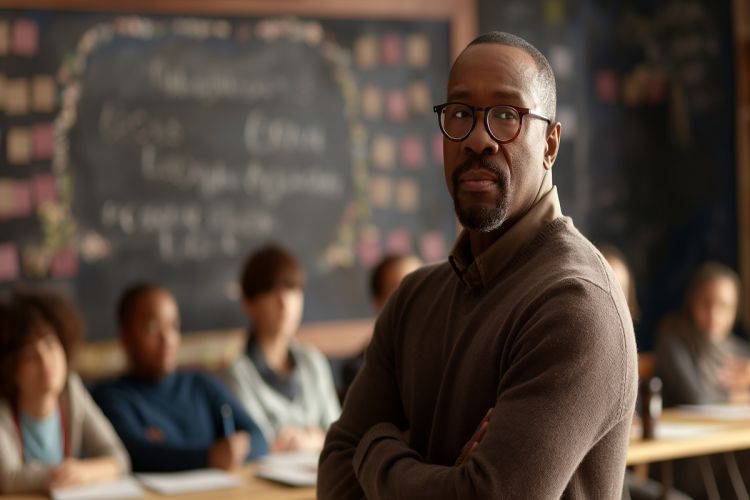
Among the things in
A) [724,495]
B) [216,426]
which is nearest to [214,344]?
[216,426]

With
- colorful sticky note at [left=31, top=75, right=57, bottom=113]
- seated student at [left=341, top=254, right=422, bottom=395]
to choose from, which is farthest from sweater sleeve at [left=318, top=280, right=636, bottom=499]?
colorful sticky note at [left=31, top=75, right=57, bottom=113]

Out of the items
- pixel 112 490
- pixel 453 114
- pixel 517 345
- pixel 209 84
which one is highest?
pixel 209 84

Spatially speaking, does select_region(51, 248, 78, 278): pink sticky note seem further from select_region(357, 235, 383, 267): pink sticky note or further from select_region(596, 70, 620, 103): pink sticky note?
select_region(596, 70, 620, 103): pink sticky note

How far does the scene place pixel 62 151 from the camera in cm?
395

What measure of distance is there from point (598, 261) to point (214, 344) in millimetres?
2897

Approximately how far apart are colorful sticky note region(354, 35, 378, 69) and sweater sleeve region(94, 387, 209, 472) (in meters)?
1.89

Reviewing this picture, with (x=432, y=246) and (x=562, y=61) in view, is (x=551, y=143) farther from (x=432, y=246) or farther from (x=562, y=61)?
(x=562, y=61)

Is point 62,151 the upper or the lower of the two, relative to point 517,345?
upper

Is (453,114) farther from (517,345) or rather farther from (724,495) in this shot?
(724,495)

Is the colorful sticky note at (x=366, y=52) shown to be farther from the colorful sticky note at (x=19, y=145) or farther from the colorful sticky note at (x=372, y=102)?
the colorful sticky note at (x=19, y=145)

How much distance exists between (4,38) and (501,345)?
2.96 metres

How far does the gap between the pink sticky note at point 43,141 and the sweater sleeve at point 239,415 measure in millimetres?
1062

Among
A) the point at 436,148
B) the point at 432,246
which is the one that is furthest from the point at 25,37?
the point at 432,246

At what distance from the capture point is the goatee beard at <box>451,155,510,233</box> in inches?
60.7
